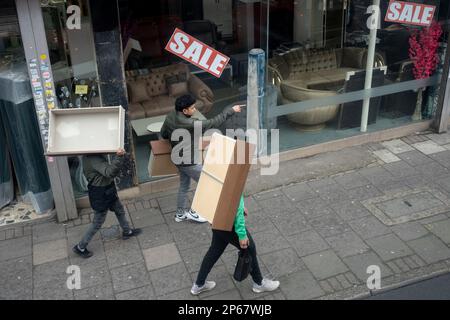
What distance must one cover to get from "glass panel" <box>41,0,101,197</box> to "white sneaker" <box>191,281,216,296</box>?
92.9 inches

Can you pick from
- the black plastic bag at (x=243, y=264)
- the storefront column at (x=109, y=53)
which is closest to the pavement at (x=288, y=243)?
the black plastic bag at (x=243, y=264)

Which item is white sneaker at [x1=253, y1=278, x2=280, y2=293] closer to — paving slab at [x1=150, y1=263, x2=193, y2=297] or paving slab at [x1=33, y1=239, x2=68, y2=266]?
paving slab at [x1=150, y1=263, x2=193, y2=297]

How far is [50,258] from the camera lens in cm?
577

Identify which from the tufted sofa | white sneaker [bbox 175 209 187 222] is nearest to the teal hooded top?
white sneaker [bbox 175 209 187 222]

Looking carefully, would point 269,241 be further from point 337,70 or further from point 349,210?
point 337,70

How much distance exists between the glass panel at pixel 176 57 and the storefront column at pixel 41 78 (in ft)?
3.20

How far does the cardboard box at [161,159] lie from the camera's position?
19.5ft

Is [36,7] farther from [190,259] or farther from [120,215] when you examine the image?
[190,259]

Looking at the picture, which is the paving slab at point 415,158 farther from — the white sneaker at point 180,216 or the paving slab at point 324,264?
the white sneaker at point 180,216

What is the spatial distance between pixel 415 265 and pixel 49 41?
4.69m

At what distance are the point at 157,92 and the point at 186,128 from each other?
57.2 inches

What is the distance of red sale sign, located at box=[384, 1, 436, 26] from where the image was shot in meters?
7.58

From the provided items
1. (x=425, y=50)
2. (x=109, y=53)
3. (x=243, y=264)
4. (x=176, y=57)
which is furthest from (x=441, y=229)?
(x=109, y=53)
